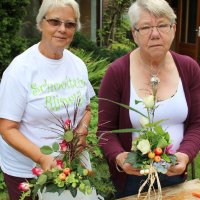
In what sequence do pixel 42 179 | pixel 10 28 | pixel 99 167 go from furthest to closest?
1. pixel 10 28
2. pixel 99 167
3. pixel 42 179

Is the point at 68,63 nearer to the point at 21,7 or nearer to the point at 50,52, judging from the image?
the point at 50,52

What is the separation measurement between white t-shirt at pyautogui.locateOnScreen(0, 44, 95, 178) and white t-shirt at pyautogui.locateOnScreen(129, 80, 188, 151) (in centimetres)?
35

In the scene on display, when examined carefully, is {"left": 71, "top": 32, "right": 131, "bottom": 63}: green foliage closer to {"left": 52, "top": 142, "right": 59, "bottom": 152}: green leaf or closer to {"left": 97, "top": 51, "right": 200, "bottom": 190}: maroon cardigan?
{"left": 97, "top": 51, "right": 200, "bottom": 190}: maroon cardigan

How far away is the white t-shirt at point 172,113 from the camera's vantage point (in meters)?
2.27

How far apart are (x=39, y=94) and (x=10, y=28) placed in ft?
10.4

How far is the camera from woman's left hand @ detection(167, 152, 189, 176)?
2082mm

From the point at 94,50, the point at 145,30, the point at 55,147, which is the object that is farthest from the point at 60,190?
the point at 94,50

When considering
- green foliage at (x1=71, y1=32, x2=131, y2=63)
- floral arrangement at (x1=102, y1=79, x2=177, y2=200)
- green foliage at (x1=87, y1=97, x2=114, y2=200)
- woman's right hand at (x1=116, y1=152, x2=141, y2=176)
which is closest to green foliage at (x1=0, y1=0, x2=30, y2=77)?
green foliage at (x1=87, y1=97, x2=114, y2=200)

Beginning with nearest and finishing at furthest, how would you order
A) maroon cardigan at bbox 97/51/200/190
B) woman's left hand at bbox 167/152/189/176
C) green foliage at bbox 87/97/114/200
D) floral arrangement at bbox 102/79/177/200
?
1. floral arrangement at bbox 102/79/177/200
2. green foliage at bbox 87/97/114/200
3. woman's left hand at bbox 167/152/189/176
4. maroon cardigan at bbox 97/51/200/190

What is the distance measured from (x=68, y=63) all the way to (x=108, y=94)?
332 millimetres

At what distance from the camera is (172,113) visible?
228cm

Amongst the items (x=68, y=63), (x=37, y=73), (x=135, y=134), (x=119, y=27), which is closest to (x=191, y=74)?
(x=135, y=134)

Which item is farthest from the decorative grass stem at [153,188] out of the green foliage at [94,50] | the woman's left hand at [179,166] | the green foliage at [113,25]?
the green foliage at [113,25]

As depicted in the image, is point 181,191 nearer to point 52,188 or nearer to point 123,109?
point 123,109
